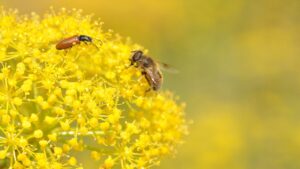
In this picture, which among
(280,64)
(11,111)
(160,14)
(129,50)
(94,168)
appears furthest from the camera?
(160,14)

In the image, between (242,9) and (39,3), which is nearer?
(242,9)

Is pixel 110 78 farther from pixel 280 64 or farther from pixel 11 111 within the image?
pixel 280 64

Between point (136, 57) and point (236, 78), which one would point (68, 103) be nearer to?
point (136, 57)

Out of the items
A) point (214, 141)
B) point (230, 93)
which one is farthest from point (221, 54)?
point (214, 141)

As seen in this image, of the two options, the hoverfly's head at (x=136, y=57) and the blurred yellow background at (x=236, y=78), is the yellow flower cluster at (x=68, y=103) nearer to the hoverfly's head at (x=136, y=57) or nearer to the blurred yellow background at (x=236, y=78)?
the hoverfly's head at (x=136, y=57)

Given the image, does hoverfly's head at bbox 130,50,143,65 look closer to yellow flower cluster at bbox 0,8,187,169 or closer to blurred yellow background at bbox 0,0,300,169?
yellow flower cluster at bbox 0,8,187,169

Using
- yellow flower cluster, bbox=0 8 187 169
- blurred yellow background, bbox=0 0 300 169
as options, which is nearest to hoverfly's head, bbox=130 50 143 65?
yellow flower cluster, bbox=0 8 187 169

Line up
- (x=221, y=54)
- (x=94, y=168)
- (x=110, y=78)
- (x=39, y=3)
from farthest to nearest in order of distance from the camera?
(x=39, y=3), (x=221, y=54), (x=94, y=168), (x=110, y=78)
